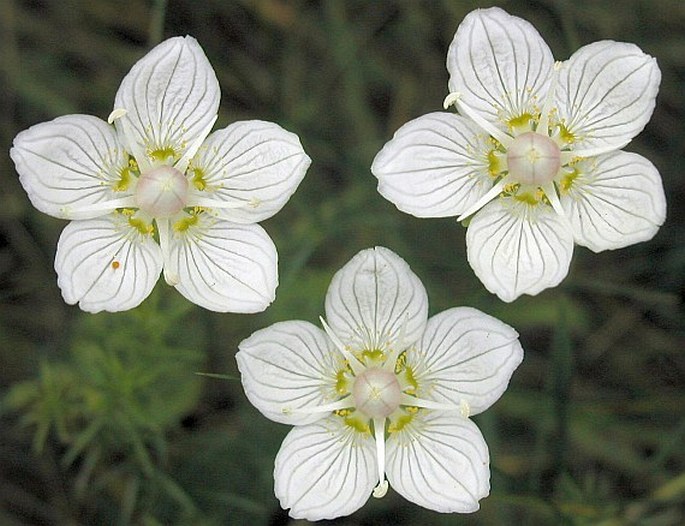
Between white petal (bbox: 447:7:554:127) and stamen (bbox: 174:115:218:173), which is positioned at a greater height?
white petal (bbox: 447:7:554:127)

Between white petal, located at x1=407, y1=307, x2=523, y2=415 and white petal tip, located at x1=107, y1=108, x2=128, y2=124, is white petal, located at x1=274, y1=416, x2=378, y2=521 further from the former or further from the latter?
white petal tip, located at x1=107, y1=108, x2=128, y2=124

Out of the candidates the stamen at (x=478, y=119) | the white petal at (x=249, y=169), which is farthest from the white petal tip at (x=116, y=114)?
the stamen at (x=478, y=119)

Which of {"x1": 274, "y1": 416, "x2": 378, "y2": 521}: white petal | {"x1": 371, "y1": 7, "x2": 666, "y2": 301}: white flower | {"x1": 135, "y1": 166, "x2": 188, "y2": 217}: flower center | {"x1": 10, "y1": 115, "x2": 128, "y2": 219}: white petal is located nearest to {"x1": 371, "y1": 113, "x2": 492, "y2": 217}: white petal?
{"x1": 371, "y1": 7, "x2": 666, "y2": 301}: white flower

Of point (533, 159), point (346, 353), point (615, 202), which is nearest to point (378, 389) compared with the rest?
point (346, 353)

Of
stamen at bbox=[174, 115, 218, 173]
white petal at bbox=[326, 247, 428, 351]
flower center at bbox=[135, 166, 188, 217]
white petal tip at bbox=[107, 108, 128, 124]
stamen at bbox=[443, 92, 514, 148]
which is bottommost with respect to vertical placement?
white petal at bbox=[326, 247, 428, 351]

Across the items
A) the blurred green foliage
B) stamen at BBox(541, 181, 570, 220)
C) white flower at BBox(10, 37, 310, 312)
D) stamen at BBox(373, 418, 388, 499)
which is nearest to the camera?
stamen at BBox(373, 418, 388, 499)

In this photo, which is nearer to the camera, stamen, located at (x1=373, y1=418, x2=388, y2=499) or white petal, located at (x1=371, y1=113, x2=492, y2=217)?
stamen, located at (x1=373, y1=418, x2=388, y2=499)

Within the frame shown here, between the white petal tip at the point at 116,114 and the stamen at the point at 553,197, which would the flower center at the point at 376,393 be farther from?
the white petal tip at the point at 116,114

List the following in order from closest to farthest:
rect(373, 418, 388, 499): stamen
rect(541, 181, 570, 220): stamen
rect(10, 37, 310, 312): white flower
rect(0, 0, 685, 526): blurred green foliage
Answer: rect(373, 418, 388, 499): stamen, rect(10, 37, 310, 312): white flower, rect(541, 181, 570, 220): stamen, rect(0, 0, 685, 526): blurred green foliage

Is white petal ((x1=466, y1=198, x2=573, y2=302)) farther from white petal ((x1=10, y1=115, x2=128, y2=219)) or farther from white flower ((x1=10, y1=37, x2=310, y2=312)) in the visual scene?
white petal ((x1=10, y1=115, x2=128, y2=219))

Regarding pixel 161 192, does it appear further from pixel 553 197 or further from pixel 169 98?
pixel 553 197
